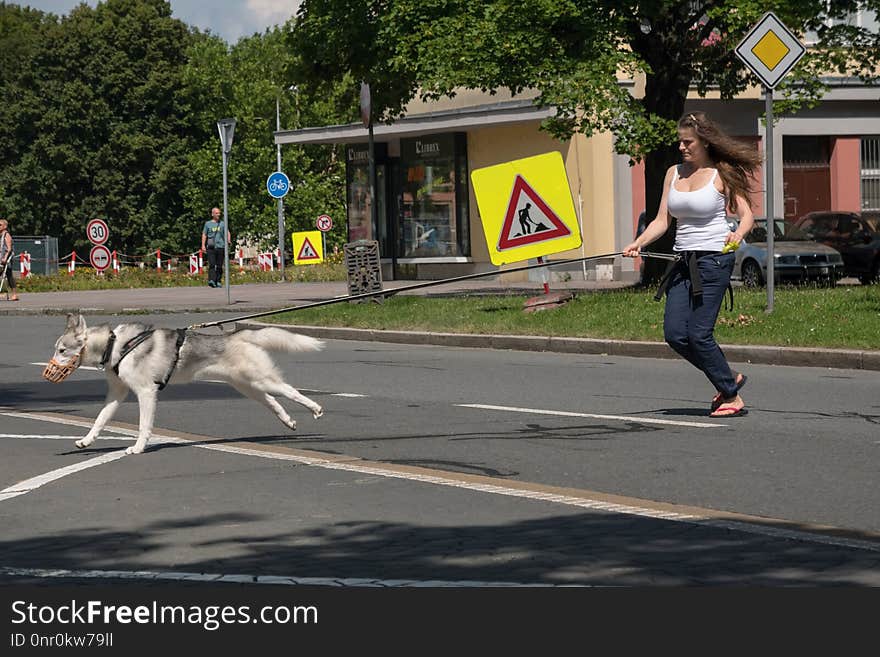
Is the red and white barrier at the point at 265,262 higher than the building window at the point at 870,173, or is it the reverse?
the building window at the point at 870,173

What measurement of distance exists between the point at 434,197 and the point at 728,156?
3032 cm

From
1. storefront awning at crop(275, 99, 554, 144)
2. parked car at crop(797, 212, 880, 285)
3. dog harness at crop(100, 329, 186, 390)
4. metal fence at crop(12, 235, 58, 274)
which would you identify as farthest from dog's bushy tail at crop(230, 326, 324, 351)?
metal fence at crop(12, 235, 58, 274)

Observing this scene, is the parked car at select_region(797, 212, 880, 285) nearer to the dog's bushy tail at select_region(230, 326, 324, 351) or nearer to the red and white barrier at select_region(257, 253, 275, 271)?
the dog's bushy tail at select_region(230, 326, 324, 351)

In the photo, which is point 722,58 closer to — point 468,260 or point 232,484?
point 468,260

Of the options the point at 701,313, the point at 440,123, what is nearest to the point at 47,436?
the point at 701,313

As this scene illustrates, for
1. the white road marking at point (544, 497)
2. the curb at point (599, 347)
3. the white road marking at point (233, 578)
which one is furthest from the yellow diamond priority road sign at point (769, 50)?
the white road marking at point (233, 578)

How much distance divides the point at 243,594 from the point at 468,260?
34779mm

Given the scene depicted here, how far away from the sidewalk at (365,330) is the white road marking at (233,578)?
10.5m

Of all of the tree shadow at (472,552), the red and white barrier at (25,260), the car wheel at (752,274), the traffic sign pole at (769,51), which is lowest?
the tree shadow at (472,552)

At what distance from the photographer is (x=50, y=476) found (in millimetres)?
9172

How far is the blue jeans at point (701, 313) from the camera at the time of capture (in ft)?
36.7

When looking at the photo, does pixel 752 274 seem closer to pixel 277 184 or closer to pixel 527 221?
pixel 527 221

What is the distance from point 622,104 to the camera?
80.8 ft

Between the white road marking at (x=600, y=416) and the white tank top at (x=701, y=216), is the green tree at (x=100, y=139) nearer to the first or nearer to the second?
the white road marking at (x=600, y=416)
